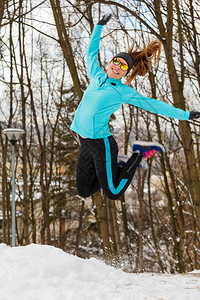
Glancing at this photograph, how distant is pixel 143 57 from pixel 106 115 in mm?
720

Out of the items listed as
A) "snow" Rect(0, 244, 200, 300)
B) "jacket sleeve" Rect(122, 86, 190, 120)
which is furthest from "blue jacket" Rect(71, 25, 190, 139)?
"snow" Rect(0, 244, 200, 300)

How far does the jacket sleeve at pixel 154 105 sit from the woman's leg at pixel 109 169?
19.9 inches

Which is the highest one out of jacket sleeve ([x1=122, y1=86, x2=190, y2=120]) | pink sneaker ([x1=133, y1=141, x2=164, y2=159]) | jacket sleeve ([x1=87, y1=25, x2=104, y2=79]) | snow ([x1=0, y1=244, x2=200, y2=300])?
jacket sleeve ([x1=87, y1=25, x2=104, y2=79])

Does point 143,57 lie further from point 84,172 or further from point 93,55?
point 84,172

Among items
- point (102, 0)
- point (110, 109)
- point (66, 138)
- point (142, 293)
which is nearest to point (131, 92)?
point (110, 109)

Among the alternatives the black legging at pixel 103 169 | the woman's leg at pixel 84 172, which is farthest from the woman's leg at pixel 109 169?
the woman's leg at pixel 84 172

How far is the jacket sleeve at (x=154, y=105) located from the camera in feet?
9.65

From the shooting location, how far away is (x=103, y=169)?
3373 millimetres

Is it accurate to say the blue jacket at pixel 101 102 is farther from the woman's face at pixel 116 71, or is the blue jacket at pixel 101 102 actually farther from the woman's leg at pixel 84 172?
the woman's leg at pixel 84 172

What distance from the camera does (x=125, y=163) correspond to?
3.64 meters

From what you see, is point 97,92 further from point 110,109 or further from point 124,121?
point 124,121

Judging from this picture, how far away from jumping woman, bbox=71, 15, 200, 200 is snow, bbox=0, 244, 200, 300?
0.76m

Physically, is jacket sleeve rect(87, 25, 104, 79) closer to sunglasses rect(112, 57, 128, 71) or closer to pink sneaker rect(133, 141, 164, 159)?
sunglasses rect(112, 57, 128, 71)

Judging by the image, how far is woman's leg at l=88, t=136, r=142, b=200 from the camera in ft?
11.1
